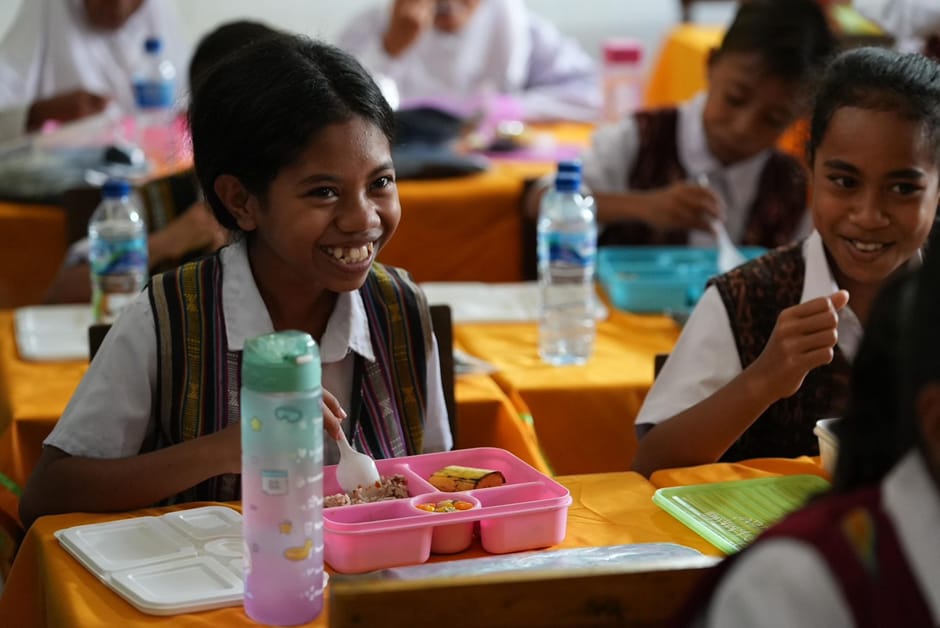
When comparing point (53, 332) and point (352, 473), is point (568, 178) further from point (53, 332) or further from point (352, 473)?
point (352, 473)

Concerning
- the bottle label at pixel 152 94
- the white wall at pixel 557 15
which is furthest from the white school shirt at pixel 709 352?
the white wall at pixel 557 15

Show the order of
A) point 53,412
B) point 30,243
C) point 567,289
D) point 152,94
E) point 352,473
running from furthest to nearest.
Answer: point 152,94
point 30,243
point 567,289
point 53,412
point 352,473

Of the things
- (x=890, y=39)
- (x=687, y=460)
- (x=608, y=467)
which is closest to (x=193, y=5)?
(x=890, y=39)

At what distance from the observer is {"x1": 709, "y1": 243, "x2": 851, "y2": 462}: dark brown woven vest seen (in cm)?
182

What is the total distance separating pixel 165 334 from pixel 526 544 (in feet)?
1.79

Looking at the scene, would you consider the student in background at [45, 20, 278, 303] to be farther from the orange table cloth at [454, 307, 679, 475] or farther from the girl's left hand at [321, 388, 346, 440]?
the girl's left hand at [321, 388, 346, 440]

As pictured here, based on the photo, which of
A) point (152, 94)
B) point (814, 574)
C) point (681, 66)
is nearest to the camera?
point (814, 574)

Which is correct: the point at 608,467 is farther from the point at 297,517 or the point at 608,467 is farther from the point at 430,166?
the point at 430,166

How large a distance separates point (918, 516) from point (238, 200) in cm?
105

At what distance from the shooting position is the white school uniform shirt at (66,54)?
4.17 meters

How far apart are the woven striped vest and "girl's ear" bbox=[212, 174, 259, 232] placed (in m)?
0.07

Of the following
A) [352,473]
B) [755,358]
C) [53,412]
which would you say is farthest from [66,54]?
[352,473]

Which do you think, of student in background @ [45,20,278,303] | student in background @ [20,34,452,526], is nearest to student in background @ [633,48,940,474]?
student in background @ [20,34,452,526]

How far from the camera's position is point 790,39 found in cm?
276
